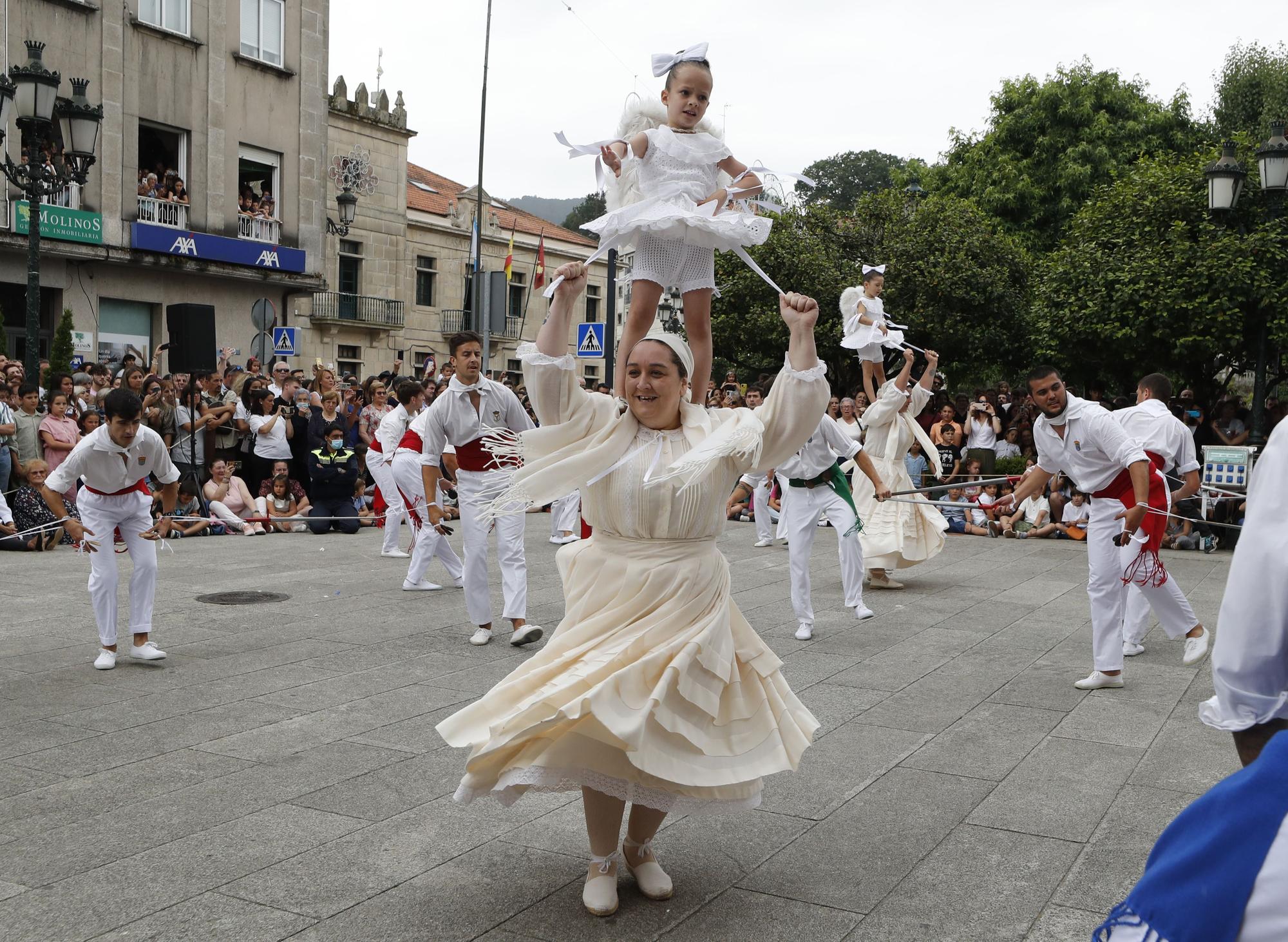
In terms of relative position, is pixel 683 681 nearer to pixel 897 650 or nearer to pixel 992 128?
pixel 897 650

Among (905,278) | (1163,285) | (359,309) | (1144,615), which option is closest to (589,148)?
(1144,615)

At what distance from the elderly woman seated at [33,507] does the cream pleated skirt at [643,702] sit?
1128cm

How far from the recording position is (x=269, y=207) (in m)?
29.2

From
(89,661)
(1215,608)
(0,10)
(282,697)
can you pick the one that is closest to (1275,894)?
(282,697)

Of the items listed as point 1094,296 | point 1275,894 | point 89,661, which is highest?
point 1094,296

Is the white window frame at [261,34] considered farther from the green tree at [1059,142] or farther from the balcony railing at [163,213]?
the green tree at [1059,142]

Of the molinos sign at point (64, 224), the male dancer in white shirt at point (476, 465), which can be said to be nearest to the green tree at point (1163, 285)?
the male dancer in white shirt at point (476, 465)

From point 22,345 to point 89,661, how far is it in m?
20.2

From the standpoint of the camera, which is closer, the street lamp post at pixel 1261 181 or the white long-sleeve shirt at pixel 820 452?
the white long-sleeve shirt at pixel 820 452

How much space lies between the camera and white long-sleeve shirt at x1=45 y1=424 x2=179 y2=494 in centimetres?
772

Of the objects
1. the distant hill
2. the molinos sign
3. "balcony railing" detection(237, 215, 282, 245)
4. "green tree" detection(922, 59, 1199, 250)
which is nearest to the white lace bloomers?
the molinos sign

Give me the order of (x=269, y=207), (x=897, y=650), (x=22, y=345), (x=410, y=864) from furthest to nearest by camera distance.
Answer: (x=269, y=207), (x=22, y=345), (x=897, y=650), (x=410, y=864)

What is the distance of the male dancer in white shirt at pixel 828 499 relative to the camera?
9.79 m

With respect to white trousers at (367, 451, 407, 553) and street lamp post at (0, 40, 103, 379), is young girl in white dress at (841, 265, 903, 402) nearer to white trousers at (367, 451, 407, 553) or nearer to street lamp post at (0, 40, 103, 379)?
white trousers at (367, 451, 407, 553)
